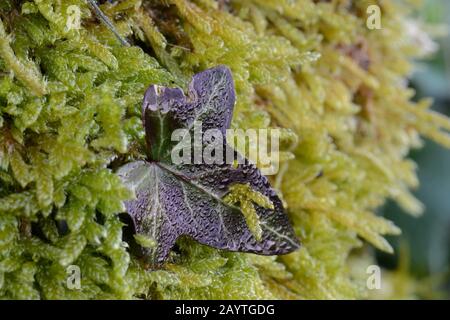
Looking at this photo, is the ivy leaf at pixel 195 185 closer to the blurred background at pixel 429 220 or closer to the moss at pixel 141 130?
the moss at pixel 141 130

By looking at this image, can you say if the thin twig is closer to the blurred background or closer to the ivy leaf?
the ivy leaf

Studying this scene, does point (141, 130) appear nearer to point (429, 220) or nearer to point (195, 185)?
point (195, 185)

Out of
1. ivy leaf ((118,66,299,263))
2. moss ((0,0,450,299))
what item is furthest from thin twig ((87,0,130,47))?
ivy leaf ((118,66,299,263))

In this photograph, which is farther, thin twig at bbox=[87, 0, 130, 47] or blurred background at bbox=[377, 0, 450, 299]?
blurred background at bbox=[377, 0, 450, 299]

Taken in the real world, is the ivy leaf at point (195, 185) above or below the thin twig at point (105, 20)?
below

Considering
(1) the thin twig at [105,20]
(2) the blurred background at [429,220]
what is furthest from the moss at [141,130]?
(2) the blurred background at [429,220]
